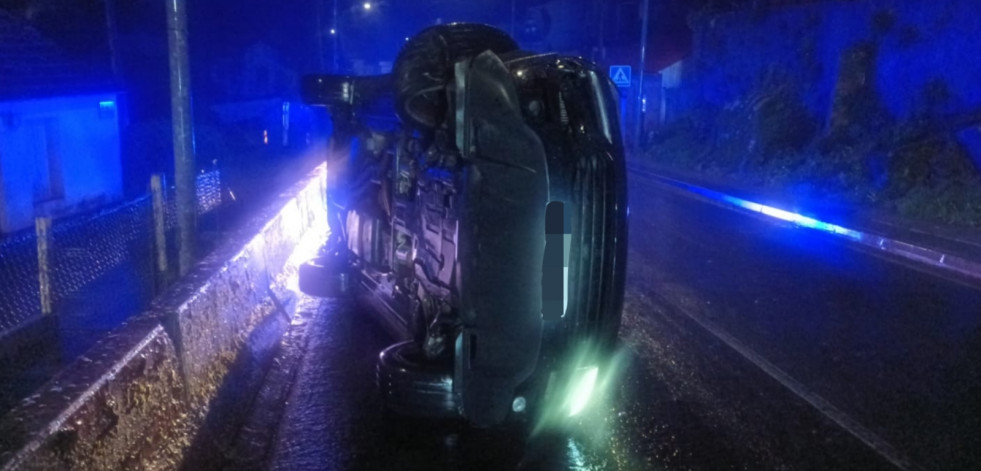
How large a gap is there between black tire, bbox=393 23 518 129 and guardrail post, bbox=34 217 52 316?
3592mm

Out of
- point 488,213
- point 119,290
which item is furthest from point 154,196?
point 488,213

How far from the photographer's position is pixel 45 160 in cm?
1494

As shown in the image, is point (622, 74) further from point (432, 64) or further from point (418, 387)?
point (418, 387)

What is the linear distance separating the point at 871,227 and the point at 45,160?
1529cm

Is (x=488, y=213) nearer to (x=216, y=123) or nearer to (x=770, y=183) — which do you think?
(x=770, y=183)

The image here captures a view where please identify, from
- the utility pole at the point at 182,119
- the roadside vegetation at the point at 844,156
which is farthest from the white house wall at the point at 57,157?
the roadside vegetation at the point at 844,156

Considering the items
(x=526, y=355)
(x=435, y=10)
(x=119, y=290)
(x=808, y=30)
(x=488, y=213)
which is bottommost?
(x=119, y=290)

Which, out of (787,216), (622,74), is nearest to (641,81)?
(622,74)

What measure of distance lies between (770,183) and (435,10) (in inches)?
2102

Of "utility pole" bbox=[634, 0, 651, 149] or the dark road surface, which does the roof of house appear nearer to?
the dark road surface

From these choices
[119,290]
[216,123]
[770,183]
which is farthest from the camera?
[216,123]

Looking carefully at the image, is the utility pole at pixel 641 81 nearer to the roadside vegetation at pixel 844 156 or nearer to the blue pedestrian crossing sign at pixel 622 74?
the blue pedestrian crossing sign at pixel 622 74

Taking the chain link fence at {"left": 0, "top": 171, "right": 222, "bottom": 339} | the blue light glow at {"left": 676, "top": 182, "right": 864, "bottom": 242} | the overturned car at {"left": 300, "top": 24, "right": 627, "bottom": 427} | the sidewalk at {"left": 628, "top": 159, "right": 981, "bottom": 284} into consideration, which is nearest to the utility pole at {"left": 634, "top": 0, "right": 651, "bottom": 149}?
the sidewalk at {"left": 628, "top": 159, "right": 981, "bottom": 284}

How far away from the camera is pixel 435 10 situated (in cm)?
6956
